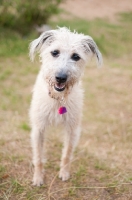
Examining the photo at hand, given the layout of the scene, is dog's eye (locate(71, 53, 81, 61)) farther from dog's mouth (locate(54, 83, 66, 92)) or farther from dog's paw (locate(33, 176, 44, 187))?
dog's paw (locate(33, 176, 44, 187))

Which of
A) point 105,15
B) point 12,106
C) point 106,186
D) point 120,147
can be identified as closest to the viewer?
point 106,186

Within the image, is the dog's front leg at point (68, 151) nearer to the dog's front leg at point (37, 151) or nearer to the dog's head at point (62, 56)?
the dog's front leg at point (37, 151)

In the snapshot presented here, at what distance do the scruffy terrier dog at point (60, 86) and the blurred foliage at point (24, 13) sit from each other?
16.0ft

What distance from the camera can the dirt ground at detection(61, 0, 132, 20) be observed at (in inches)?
507

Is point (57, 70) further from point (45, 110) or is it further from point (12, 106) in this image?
point (12, 106)

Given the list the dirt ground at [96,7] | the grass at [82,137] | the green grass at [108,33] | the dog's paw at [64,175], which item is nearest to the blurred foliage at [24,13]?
the grass at [82,137]

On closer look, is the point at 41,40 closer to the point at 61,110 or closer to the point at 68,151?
the point at 61,110

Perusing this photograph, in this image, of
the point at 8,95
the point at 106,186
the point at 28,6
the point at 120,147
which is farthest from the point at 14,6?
the point at 106,186

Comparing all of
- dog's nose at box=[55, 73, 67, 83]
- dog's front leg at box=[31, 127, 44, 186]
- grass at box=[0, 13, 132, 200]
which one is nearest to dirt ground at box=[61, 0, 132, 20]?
grass at box=[0, 13, 132, 200]

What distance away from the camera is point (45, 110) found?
3.29 meters

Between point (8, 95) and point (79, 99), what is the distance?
264 centimetres

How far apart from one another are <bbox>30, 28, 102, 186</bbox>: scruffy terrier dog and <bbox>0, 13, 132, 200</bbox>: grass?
233mm

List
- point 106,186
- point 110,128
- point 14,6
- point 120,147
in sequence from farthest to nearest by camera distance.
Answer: point 14,6, point 110,128, point 120,147, point 106,186

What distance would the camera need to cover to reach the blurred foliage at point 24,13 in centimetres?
779
